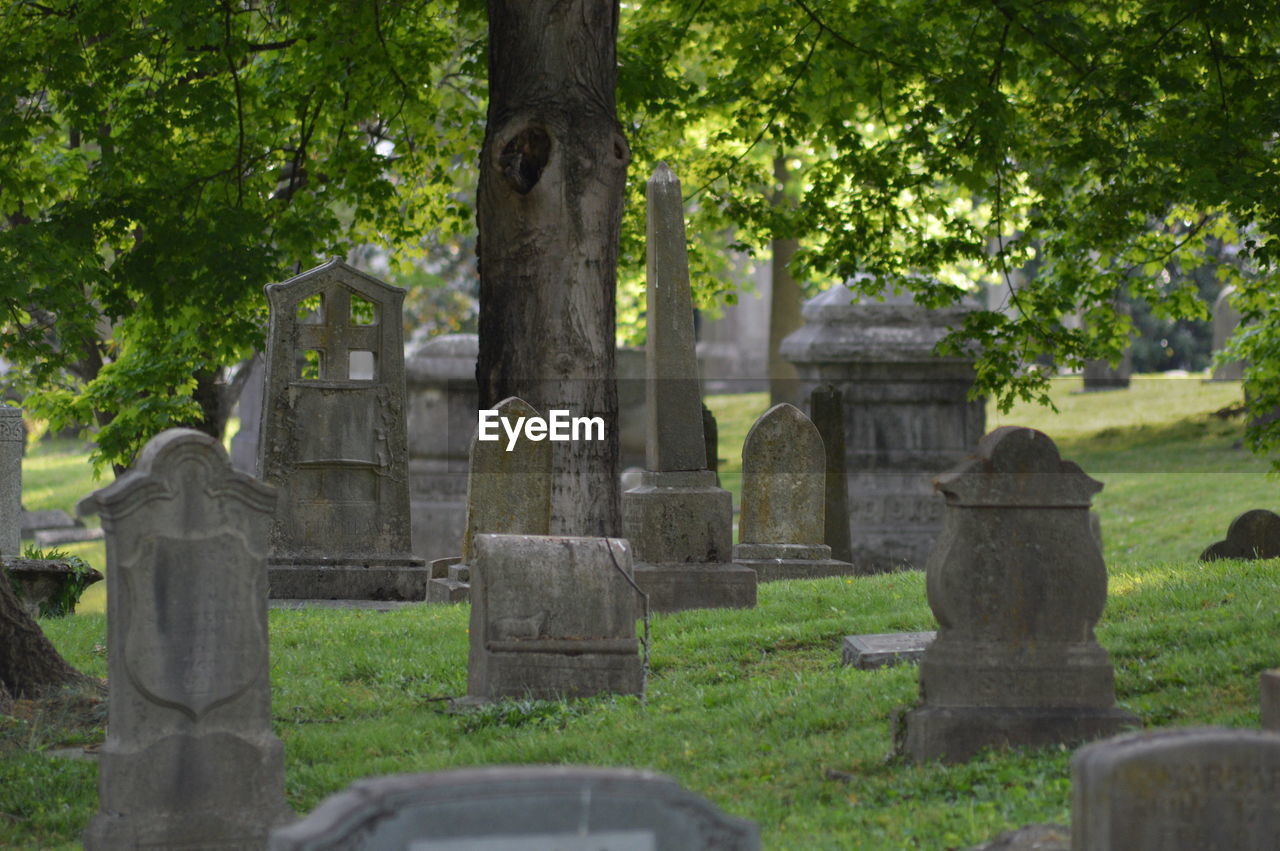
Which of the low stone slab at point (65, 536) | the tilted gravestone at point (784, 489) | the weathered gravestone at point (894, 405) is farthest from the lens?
the low stone slab at point (65, 536)

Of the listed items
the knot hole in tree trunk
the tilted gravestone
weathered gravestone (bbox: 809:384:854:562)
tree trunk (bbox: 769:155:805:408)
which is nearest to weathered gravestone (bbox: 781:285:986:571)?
weathered gravestone (bbox: 809:384:854:562)

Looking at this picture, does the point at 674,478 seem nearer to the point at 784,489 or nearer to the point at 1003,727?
the point at 784,489

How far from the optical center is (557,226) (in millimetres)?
11992

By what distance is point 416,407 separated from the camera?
23.2 meters

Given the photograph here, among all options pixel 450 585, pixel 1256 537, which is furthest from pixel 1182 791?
pixel 450 585

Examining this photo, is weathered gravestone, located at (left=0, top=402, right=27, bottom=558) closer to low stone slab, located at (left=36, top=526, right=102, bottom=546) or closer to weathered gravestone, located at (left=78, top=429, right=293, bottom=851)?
weathered gravestone, located at (left=78, top=429, right=293, bottom=851)

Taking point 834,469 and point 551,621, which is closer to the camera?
point 551,621

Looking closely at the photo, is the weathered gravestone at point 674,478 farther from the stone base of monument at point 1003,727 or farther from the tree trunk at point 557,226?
the stone base of monument at point 1003,727

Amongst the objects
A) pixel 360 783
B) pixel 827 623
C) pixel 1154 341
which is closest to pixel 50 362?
pixel 827 623

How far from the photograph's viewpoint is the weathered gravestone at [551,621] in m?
8.79

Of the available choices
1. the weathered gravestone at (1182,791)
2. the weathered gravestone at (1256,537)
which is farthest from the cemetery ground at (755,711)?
the weathered gravestone at (1182,791)

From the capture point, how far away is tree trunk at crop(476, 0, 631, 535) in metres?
12.0

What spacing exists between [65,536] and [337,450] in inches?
614

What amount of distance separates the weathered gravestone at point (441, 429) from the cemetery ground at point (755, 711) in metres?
10.1
